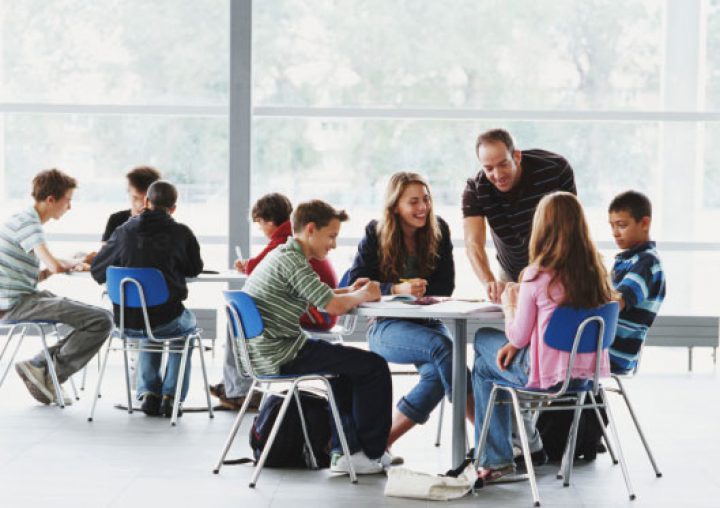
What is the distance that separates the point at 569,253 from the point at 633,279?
0.51 metres

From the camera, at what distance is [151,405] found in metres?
5.67

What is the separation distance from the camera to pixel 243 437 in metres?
5.21

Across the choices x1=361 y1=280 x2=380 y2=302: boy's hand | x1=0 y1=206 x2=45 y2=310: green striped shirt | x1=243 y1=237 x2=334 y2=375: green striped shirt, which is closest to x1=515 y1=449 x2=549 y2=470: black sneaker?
x1=361 y1=280 x2=380 y2=302: boy's hand

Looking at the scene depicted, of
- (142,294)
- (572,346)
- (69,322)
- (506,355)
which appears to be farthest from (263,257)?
(572,346)

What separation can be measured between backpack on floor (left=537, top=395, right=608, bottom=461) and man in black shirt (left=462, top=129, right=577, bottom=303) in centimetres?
65

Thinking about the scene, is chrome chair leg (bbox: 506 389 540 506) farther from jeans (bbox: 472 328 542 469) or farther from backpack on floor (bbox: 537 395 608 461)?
backpack on floor (bbox: 537 395 608 461)

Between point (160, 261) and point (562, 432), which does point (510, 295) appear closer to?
point (562, 432)

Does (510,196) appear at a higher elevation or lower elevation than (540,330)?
higher

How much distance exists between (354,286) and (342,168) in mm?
3640

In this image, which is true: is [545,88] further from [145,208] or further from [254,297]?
[254,297]

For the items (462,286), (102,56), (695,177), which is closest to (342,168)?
(462,286)

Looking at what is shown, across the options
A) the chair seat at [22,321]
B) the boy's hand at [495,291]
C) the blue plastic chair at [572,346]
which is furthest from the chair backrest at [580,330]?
the chair seat at [22,321]

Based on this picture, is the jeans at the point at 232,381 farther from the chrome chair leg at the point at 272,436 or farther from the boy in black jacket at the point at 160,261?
the chrome chair leg at the point at 272,436

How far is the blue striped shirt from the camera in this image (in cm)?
438
